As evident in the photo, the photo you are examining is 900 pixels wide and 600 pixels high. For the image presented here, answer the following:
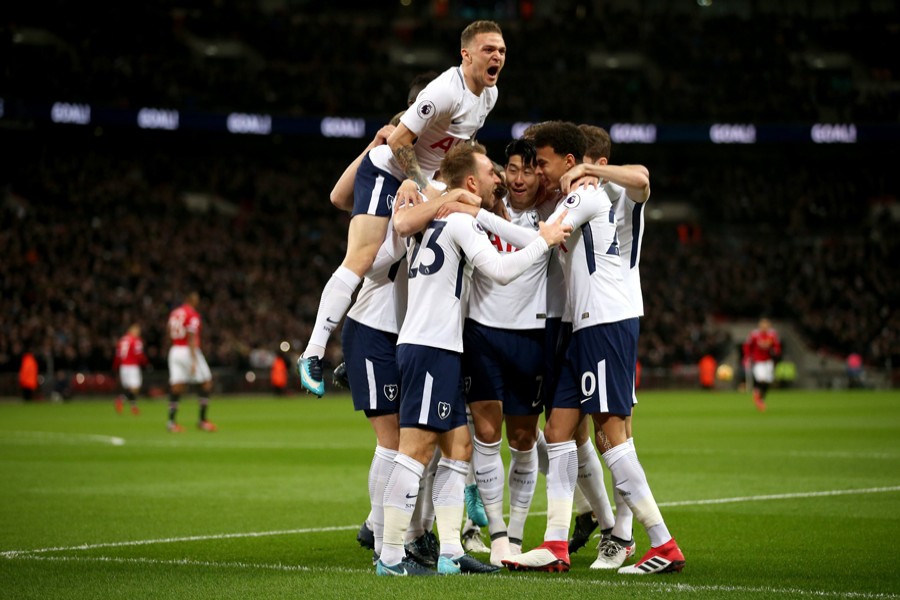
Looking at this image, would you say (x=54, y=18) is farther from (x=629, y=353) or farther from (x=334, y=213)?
(x=629, y=353)

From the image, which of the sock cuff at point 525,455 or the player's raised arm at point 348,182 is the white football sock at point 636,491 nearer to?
the sock cuff at point 525,455

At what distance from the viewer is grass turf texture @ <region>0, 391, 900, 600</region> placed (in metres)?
6.68

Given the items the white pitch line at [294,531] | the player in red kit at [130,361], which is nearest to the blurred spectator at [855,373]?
the player in red kit at [130,361]

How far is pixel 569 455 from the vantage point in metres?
7.44

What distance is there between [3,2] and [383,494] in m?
42.3

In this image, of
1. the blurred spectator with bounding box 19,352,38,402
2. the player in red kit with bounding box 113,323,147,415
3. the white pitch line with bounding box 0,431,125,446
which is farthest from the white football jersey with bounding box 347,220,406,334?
the blurred spectator with bounding box 19,352,38,402

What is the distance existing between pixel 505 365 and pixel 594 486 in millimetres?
1173

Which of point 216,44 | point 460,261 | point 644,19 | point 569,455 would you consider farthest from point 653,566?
point 644,19

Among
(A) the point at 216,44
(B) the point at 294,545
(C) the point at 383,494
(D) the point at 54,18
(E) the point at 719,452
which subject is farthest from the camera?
(A) the point at 216,44

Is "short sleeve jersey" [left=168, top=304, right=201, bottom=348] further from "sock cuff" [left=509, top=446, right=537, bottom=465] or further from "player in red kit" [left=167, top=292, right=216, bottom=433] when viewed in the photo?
"sock cuff" [left=509, top=446, right=537, bottom=465]

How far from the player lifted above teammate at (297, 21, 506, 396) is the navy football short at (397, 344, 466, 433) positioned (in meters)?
0.77

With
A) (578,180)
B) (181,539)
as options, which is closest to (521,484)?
(578,180)

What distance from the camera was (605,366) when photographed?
284 inches

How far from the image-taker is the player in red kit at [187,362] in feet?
71.7
